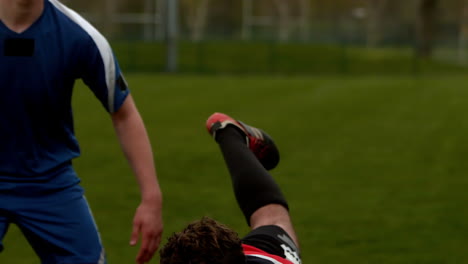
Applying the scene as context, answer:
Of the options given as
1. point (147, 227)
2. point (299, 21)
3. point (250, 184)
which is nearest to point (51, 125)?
point (147, 227)

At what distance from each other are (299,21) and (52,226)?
67.8 metres

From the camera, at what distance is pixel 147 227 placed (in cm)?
375

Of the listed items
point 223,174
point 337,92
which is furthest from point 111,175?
point 337,92

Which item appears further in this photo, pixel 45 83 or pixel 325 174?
pixel 325 174

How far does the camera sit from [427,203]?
1012 cm

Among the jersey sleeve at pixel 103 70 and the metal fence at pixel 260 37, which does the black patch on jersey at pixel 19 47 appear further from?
the metal fence at pixel 260 37

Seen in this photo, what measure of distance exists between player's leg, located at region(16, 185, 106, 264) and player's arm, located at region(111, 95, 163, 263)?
24 cm

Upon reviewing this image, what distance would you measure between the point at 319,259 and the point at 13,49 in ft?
13.9

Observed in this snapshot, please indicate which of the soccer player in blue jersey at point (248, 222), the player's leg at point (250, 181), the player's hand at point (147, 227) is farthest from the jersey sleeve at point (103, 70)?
the player's leg at point (250, 181)

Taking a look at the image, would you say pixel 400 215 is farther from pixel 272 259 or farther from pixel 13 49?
pixel 13 49

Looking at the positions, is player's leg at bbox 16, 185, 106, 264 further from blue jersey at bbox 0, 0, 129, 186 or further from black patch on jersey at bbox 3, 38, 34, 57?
black patch on jersey at bbox 3, 38, 34, 57

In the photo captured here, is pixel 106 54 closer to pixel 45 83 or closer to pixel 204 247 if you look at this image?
pixel 45 83

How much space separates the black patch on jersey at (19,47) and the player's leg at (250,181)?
1.55 metres

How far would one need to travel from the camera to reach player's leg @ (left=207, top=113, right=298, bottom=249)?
4974 millimetres
